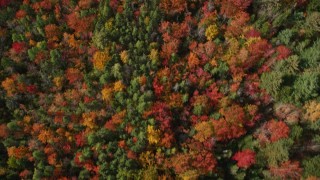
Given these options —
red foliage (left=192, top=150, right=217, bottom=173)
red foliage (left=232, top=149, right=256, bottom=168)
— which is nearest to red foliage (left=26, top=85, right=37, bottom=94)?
red foliage (left=192, top=150, right=217, bottom=173)

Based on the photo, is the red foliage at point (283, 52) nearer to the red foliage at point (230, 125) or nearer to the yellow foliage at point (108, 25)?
the red foliage at point (230, 125)

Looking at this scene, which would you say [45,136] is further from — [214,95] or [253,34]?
[253,34]

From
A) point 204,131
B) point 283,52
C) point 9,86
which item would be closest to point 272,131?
point 204,131

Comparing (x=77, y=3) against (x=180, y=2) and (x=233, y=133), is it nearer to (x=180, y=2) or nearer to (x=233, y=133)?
(x=180, y=2)

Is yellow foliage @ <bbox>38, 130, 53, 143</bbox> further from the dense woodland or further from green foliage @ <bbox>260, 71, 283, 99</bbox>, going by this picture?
green foliage @ <bbox>260, 71, 283, 99</bbox>

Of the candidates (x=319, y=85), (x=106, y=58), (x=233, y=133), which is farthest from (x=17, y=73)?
(x=319, y=85)
